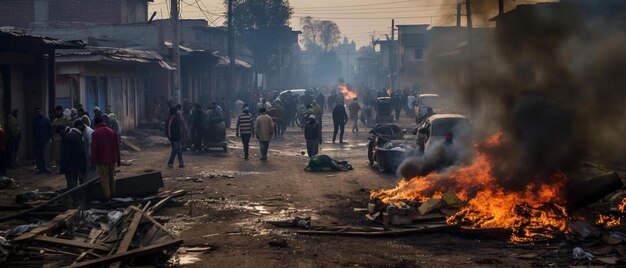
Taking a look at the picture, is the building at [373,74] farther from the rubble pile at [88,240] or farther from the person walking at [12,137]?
the rubble pile at [88,240]

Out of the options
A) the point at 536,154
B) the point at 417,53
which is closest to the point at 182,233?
the point at 536,154

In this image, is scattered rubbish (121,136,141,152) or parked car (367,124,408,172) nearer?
parked car (367,124,408,172)

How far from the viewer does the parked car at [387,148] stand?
60.8 feet

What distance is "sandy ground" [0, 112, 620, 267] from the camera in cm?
937

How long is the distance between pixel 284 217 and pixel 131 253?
3.94 metres

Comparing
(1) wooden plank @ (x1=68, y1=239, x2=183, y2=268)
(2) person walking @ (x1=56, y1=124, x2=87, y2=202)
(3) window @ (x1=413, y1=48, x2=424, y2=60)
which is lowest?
A: (1) wooden plank @ (x1=68, y1=239, x2=183, y2=268)

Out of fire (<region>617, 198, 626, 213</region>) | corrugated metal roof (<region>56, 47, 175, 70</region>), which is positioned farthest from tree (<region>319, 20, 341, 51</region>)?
fire (<region>617, 198, 626, 213</region>)

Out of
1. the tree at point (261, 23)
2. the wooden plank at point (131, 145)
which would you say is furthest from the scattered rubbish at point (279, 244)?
the tree at point (261, 23)

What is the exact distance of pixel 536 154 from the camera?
1267 centimetres

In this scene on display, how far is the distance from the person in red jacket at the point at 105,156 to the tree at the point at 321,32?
145257mm

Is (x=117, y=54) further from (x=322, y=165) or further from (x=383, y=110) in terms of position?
(x=383, y=110)

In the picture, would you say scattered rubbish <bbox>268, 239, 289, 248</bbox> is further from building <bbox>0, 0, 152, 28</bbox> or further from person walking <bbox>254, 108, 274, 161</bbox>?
building <bbox>0, 0, 152, 28</bbox>

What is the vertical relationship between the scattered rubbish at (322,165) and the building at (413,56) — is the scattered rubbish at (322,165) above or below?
below

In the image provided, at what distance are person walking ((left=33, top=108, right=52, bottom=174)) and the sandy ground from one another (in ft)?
1.36
